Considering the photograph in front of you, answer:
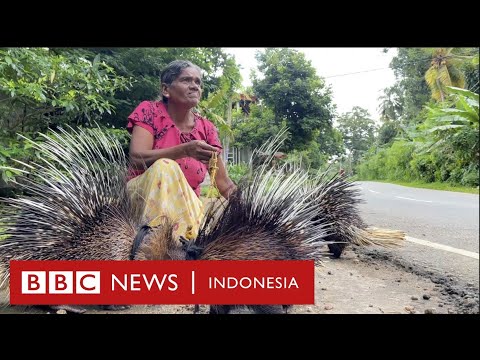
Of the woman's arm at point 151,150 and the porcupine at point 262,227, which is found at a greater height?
the woman's arm at point 151,150

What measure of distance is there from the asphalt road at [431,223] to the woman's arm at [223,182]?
732 millimetres

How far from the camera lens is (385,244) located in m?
2.32

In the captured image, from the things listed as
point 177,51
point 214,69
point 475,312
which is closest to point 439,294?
point 475,312

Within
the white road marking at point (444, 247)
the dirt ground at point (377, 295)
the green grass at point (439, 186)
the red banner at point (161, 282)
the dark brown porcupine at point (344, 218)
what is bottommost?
the dirt ground at point (377, 295)

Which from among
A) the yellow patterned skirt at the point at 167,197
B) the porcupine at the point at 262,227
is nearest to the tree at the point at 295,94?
the porcupine at the point at 262,227

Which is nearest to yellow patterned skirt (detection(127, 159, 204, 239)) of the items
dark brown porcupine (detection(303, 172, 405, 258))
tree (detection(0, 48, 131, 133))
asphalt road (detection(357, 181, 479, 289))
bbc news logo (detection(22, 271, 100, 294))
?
bbc news logo (detection(22, 271, 100, 294))

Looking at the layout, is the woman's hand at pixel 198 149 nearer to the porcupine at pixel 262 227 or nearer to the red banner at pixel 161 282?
the porcupine at pixel 262 227

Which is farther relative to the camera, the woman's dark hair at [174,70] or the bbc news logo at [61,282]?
the woman's dark hair at [174,70]

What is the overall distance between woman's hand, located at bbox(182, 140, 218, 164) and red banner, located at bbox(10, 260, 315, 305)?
0.41 m

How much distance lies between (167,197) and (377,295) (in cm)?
94

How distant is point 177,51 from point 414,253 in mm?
1387

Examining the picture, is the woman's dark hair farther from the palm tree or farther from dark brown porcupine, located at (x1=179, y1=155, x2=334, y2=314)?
the palm tree

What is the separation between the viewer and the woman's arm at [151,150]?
6.01ft

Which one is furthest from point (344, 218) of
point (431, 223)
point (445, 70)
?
point (445, 70)
